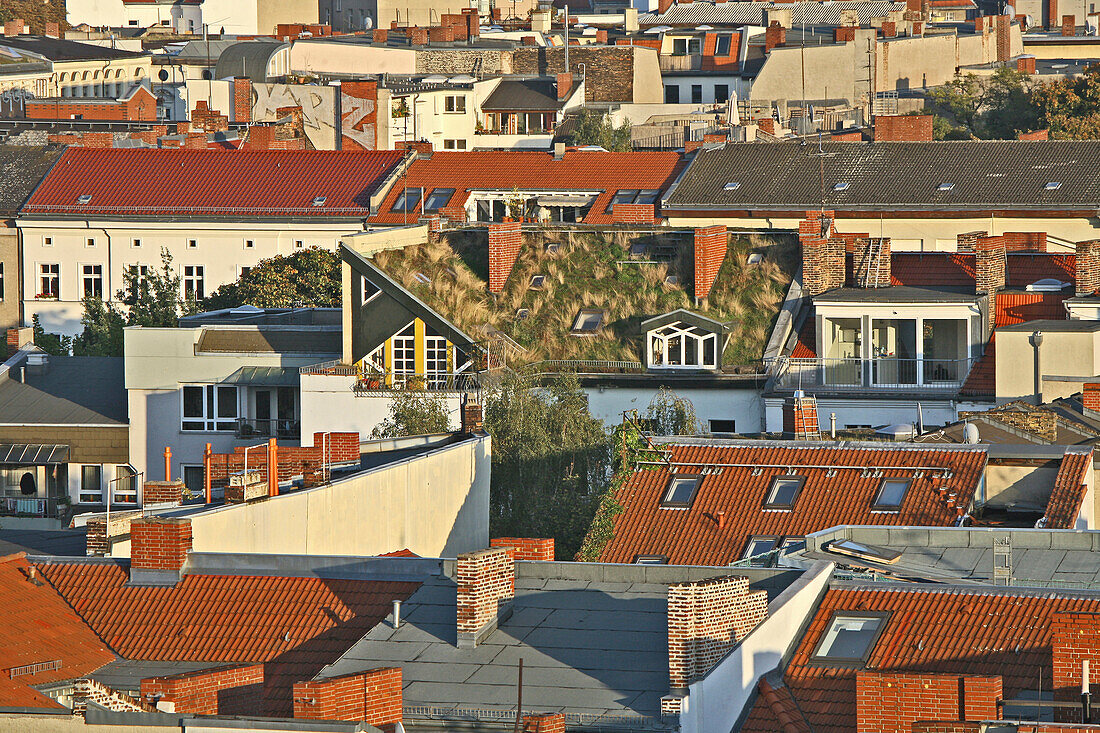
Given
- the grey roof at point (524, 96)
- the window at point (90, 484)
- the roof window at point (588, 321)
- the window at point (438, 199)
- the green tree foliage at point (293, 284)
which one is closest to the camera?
the roof window at point (588, 321)

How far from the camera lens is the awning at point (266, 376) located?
4444cm

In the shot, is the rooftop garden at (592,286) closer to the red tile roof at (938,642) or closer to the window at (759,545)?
the window at (759,545)

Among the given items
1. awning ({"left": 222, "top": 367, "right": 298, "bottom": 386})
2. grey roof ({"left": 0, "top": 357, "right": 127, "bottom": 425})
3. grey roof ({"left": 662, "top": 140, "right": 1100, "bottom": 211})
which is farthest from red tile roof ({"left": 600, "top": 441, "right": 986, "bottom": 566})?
grey roof ({"left": 662, "top": 140, "right": 1100, "bottom": 211})

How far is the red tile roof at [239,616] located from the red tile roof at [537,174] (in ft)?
132

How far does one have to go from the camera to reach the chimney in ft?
111

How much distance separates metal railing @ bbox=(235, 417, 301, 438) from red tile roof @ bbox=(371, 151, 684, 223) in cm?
1989

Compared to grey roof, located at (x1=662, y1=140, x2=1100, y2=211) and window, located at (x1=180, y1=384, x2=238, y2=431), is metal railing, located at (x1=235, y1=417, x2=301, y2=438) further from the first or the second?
grey roof, located at (x1=662, y1=140, x2=1100, y2=211)

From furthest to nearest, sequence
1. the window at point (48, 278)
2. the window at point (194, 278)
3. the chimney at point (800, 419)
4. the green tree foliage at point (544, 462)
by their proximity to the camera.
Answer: the window at point (48, 278), the window at point (194, 278), the green tree foliage at point (544, 462), the chimney at point (800, 419)

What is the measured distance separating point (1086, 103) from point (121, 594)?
74.2m

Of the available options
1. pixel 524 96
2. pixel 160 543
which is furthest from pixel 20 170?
pixel 160 543

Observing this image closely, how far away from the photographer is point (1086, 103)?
297ft

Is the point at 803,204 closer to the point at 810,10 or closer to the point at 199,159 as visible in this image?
the point at 199,159

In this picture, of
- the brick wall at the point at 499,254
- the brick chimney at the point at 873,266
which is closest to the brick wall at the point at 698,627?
the brick chimney at the point at 873,266

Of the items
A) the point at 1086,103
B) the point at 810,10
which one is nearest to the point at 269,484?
the point at 1086,103
